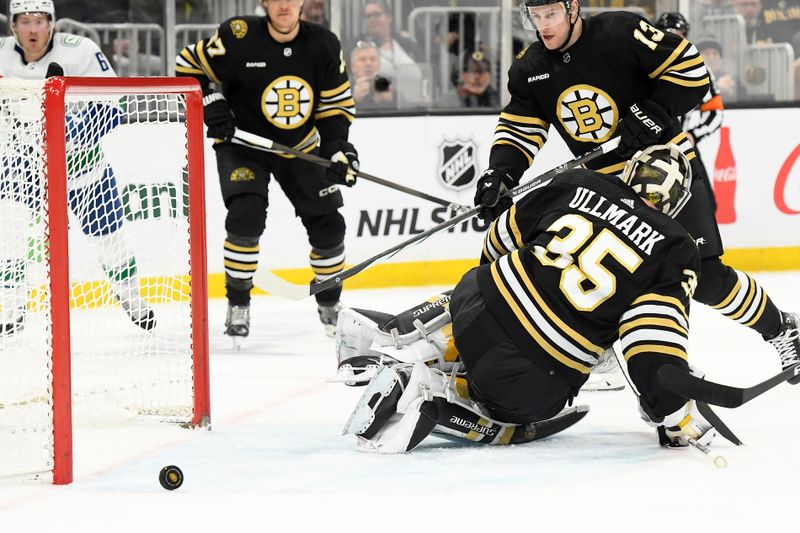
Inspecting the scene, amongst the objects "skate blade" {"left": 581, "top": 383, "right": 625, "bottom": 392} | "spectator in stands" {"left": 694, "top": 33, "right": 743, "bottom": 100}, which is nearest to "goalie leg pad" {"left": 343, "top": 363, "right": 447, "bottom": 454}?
"skate blade" {"left": 581, "top": 383, "right": 625, "bottom": 392}

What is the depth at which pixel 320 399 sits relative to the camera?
379cm

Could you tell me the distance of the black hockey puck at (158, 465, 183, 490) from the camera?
2.70m

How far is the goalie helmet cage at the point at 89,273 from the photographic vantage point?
2711mm

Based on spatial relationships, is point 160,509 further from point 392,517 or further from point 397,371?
point 397,371

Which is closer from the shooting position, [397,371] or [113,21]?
[397,371]

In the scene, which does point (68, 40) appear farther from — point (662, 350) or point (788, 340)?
point (662, 350)

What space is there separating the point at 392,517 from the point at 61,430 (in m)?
0.66

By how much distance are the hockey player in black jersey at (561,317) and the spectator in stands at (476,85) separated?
11.2 feet

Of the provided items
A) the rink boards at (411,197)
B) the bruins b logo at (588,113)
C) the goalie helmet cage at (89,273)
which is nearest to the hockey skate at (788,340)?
Answer: the bruins b logo at (588,113)

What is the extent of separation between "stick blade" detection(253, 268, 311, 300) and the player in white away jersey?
703 millimetres

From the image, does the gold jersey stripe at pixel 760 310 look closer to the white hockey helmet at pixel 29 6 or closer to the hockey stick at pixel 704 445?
the hockey stick at pixel 704 445

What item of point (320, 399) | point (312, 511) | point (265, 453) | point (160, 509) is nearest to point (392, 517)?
point (312, 511)

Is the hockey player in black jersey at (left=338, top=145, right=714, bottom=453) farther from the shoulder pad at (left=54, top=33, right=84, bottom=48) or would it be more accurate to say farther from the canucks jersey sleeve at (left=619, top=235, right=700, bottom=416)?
the shoulder pad at (left=54, top=33, right=84, bottom=48)

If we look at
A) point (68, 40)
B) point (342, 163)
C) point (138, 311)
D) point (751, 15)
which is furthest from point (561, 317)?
point (751, 15)
